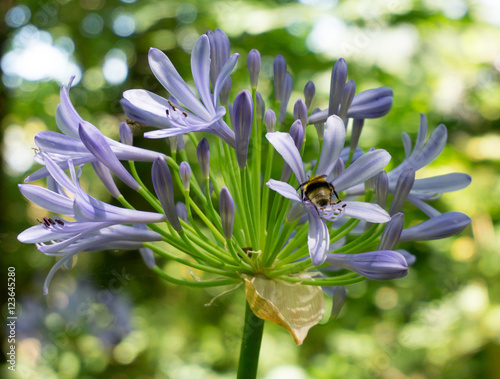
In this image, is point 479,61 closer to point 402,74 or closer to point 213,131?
point 402,74

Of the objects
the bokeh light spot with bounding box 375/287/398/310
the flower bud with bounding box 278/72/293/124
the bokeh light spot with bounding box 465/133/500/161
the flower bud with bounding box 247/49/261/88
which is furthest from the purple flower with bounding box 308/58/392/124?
the bokeh light spot with bounding box 375/287/398/310

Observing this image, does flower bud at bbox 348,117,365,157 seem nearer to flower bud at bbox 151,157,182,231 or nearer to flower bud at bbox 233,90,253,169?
flower bud at bbox 233,90,253,169

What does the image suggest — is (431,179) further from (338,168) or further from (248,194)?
(248,194)

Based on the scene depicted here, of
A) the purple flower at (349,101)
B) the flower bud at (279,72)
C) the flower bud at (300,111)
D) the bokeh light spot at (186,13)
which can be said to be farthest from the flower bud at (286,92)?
the bokeh light spot at (186,13)

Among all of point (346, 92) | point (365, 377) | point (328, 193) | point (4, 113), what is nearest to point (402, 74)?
point (365, 377)

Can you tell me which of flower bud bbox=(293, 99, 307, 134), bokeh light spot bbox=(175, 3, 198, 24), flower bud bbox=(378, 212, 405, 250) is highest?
flower bud bbox=(293, 99, 307, 134)

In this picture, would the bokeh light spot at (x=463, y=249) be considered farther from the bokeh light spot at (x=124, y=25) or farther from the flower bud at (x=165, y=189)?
the bokeh light spot at (x=124, y=25)
